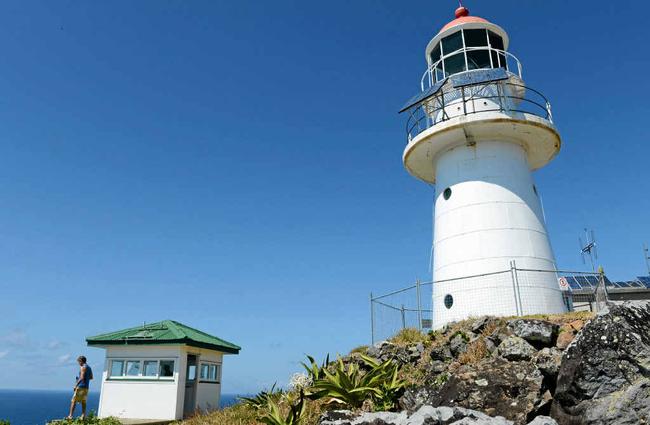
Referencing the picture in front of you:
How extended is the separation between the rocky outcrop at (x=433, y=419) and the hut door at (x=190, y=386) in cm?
1200

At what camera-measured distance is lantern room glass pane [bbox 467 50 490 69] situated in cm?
1783

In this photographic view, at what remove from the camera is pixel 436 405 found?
9.15m

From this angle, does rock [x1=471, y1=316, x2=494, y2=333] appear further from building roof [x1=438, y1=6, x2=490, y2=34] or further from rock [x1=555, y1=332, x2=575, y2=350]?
building roof [x1=438, y1=6, x2=490, y2=34]

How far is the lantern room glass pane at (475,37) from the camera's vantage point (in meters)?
18.1

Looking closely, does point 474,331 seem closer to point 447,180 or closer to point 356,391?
point 356,391

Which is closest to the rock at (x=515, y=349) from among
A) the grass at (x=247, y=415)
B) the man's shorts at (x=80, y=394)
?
the grass at (x=247, y=415)

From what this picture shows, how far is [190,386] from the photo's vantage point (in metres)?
19.9

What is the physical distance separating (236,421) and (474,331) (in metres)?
5.83

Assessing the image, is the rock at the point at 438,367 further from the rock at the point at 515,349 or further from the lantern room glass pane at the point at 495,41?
the lantern room glass pane at the point at 495,41

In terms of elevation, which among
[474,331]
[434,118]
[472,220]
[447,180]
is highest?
[434,118]

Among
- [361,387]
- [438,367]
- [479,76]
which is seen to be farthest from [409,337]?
[479,76]

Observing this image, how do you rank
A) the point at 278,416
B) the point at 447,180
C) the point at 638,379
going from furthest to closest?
the point at 447,180 < the point at 278,416 < the point at 638,379

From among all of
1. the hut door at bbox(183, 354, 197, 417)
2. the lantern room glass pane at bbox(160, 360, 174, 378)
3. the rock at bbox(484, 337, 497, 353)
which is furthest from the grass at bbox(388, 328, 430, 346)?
the hut door at bbox(183, 354, 197, 417)

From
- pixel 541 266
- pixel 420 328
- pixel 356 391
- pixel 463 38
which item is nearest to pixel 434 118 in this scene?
pixel 463 38
